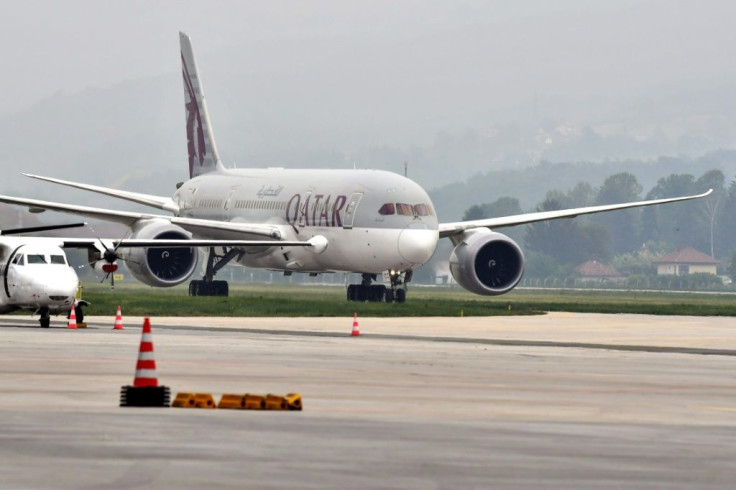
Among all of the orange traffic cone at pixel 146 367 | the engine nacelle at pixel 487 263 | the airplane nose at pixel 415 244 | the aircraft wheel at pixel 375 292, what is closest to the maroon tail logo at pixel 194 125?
the aircraft wheel at pixel 375 292

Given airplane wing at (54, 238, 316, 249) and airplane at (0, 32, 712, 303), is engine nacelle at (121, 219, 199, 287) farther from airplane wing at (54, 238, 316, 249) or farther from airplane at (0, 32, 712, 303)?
airplane wing at (54, 238, 316, 249)

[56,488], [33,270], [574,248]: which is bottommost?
[56,488]

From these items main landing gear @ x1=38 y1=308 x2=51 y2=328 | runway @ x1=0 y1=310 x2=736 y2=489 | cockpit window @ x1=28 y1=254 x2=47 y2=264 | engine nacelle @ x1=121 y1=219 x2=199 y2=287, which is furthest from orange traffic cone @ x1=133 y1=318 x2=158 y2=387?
engine nacelle @ x1=121 y1=219 x2=199 y2=287

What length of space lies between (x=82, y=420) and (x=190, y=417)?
118 centimetres

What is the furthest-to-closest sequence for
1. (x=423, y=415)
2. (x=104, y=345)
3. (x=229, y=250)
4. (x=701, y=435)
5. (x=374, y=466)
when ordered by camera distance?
1. (x=229, y=250)
2. (x=104, y=345)
3. (x=423, y=415)
4. (x=701, y=435)
5. (x=374, y=466)

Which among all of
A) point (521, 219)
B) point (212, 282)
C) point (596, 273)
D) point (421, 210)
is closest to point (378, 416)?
point (421, 210)

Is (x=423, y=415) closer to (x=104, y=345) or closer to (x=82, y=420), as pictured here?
(x=82, y=420)

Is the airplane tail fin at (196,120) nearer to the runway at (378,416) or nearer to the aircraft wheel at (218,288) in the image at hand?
the aircraft wheel at (218,288)

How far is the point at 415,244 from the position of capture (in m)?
59.2

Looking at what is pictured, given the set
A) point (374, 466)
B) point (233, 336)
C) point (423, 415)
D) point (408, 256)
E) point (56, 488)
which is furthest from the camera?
point (408, 256)

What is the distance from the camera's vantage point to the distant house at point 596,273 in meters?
194

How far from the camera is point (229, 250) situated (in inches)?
2608

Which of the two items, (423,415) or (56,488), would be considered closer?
(56,488)

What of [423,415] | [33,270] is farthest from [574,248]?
[423,415]
